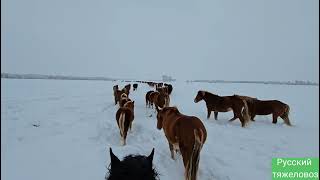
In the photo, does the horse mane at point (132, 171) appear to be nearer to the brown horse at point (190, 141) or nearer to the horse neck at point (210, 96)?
the brown horse at point (190, 141)

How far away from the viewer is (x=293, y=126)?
378 inches

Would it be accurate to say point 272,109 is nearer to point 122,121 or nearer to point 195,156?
point 122,121

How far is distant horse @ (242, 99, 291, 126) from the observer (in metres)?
9.74

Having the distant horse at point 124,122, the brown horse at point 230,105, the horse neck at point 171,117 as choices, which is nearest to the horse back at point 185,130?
the horse neck at point 171,117

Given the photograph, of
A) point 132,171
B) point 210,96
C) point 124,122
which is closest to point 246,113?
point 210,96

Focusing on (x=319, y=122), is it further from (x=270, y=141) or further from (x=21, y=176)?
(x=21, y=176)

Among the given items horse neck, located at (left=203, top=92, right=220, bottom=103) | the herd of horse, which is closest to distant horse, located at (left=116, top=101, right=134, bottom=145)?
the herd of horse

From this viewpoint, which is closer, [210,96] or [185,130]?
[185,130]

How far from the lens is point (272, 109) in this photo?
9789 mm

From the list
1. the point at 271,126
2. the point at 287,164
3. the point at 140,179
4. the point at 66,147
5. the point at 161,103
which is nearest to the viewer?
the point at 140,179

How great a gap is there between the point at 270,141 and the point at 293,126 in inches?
109

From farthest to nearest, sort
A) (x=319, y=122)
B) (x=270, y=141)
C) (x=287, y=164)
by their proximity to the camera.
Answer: (x=319, y=122)
(x=270, y=141)
(x=287, y=164)

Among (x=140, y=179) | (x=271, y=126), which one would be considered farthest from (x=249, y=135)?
(x=140, y=179)

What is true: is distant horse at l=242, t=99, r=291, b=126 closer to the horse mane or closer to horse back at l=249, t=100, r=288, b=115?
horse back at l=249, t=100, r=288, b=115
